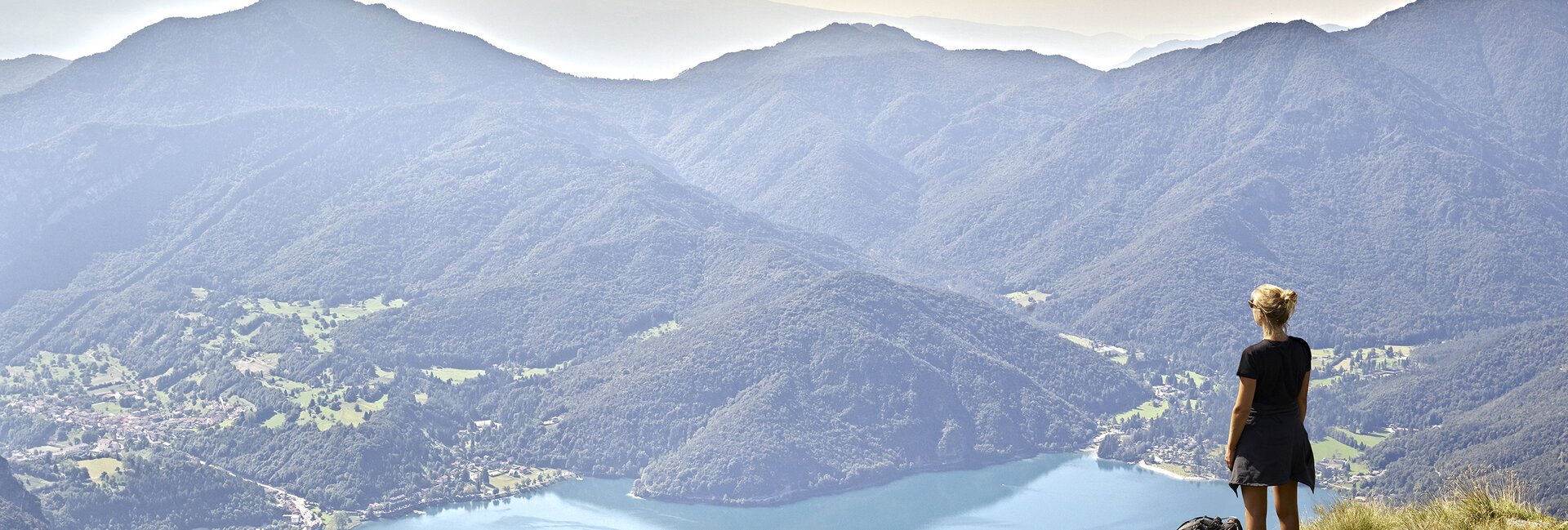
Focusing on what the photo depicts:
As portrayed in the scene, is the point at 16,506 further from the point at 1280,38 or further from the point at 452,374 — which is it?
the point at 1280,38

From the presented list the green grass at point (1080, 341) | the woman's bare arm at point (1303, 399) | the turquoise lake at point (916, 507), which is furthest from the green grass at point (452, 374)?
the woman's bare arm at point (1303, 399)

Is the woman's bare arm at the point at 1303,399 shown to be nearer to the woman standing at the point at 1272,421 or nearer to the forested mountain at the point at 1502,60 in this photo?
the woman standing at the point at 1272,421

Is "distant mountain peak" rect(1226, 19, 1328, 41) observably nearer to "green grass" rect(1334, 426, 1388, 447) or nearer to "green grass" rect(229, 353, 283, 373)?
"green grass" rect(1334, 426, 1388, 447)

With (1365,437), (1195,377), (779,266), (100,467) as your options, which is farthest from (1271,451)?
(779,266)

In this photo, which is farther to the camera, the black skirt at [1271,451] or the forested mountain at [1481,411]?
the forested mountain at [1481,411]


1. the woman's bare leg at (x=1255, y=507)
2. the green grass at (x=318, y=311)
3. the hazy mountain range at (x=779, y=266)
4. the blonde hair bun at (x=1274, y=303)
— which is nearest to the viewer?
the blonde hair bun at (x=1274, y=303)

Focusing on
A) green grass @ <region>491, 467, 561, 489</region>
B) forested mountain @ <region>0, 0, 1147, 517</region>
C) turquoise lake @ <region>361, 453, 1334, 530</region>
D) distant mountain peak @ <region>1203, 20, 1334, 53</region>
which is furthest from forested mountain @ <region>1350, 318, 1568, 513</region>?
distant mountain peak @ <region>1203, 20, 1334, 53</region>
